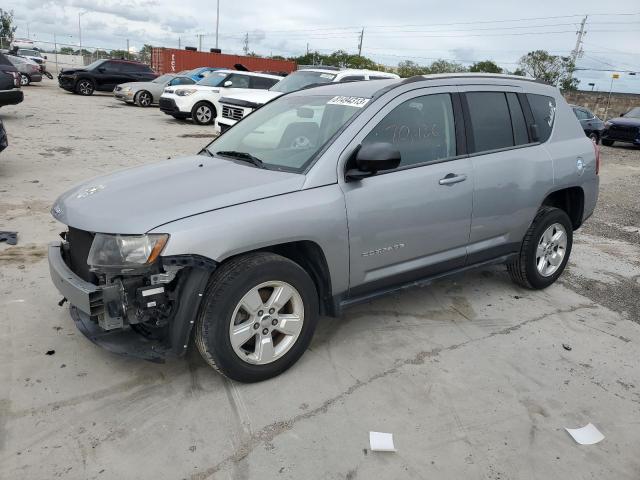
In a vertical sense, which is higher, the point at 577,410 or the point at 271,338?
the point at 271,338

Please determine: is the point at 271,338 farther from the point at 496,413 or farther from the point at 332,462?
Answer: the point at 496,413

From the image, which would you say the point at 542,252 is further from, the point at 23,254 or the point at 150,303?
the point at 23,254

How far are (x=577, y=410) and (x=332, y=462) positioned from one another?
155 centimetres

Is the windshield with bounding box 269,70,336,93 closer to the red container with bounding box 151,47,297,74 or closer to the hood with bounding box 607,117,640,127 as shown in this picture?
the hood with bounding box 607,117,640,127

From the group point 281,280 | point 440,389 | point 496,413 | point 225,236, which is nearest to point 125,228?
point 225,236

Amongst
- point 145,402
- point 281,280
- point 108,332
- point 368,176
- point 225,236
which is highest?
point 368,176

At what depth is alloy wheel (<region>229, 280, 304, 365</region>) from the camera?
294 centimetres

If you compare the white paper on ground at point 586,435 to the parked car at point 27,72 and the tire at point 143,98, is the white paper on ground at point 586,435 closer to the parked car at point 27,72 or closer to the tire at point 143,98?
the tire at point 143,98

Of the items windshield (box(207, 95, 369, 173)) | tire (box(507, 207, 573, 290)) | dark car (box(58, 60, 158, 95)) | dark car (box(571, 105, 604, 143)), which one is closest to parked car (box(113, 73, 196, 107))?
dark car (box(58, 60, 158, 95))

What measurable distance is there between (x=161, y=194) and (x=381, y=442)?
1.82 metres

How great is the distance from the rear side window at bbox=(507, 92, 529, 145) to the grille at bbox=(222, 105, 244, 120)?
9.03 metres

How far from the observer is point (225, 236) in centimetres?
276

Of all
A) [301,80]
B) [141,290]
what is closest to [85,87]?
[301,80]

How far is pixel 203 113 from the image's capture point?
15.8m
